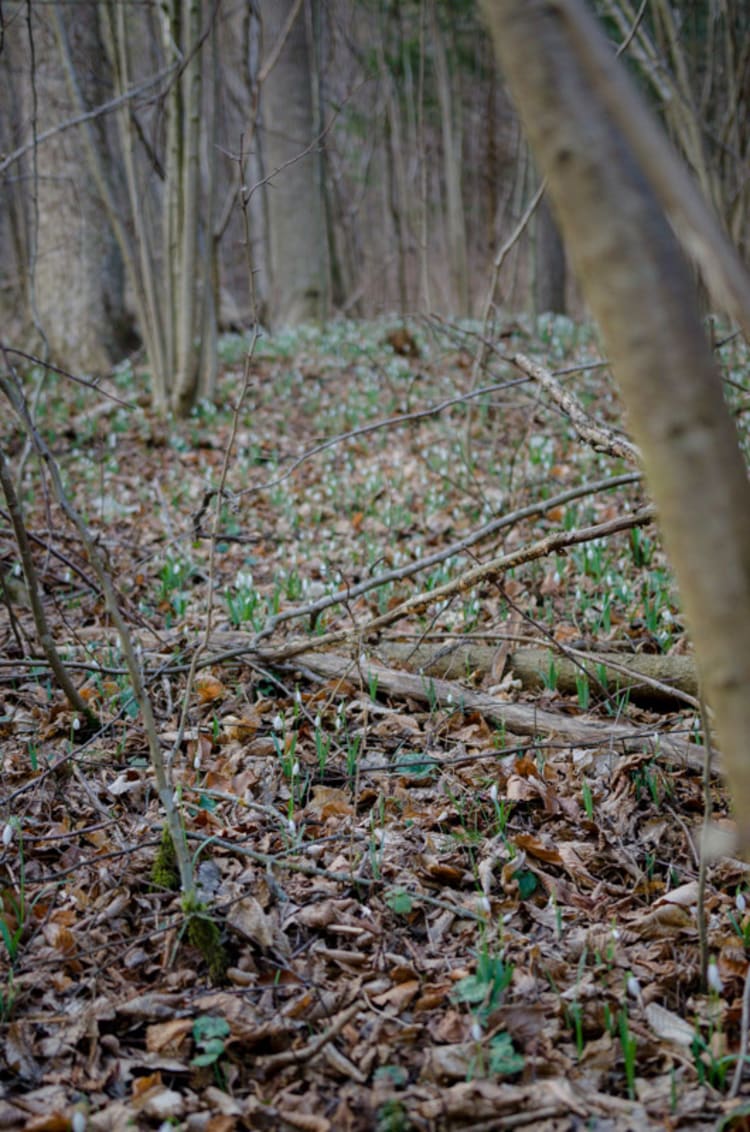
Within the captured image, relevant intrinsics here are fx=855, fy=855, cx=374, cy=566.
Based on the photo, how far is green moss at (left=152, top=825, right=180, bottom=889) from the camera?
7.93 ft

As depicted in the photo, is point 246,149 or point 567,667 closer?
point 567,667

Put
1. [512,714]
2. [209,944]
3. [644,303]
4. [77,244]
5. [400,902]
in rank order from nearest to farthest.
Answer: [644,303] < [209,944] < [400,902] < [512,714] < [77,244]

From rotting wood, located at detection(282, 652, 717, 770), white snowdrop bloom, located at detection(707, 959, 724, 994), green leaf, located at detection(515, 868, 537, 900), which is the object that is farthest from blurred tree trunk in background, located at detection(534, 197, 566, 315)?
white snowdrop bloom, located at detection(707, 959, 724, 994)

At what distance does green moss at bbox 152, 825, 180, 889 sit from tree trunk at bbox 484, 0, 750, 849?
173 centimetres

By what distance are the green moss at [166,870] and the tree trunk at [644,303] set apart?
1.73 metres

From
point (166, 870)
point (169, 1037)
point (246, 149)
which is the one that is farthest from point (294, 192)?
point (169, 1037)

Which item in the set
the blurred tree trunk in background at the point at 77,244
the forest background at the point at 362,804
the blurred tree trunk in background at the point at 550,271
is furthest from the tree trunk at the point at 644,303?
the blurred tree trunk in background at the point at 550,271

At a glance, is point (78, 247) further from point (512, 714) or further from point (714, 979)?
point (714, 979)

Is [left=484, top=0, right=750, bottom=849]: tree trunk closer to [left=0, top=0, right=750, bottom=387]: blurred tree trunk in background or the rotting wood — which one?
[left=0, top=0, right=750, bottom=387]: blurred tree trunk in background

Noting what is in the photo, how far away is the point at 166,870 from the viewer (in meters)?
2.43

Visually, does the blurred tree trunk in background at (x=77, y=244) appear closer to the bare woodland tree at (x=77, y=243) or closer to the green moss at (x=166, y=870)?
the bare woodland tree at (x=77, y=243)

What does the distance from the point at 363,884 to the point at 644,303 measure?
6.02 ft

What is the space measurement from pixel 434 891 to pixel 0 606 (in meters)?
3.15

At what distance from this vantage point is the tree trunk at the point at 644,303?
1.21m
